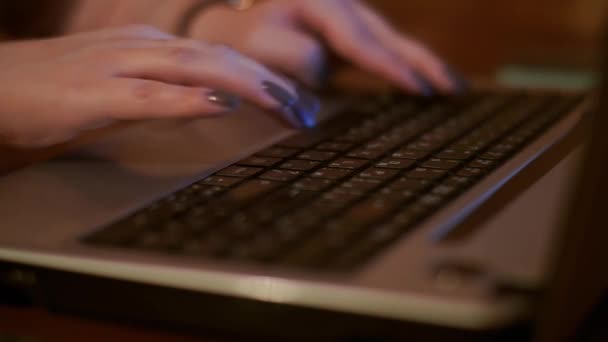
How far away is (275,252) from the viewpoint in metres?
0.28

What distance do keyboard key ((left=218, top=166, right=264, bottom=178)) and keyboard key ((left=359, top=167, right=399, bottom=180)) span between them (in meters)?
0.06

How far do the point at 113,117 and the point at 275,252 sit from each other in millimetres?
195

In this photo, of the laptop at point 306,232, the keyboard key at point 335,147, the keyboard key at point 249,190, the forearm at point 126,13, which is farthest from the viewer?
the forearm at point 126,13

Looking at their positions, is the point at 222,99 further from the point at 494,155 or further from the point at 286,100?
the point at 494,155

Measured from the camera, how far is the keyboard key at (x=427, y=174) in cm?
38

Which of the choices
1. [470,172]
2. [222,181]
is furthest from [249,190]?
[470,172]

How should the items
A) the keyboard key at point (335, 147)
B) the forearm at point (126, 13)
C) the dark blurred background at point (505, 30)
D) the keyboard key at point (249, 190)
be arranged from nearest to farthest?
1. the keyboard key at point (249, 190)
2. the keyboard key at point (335, 147)
3. the forearm at point (126, 13)
4. the dark blurred background at point (505, 30)

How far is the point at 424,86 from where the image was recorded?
2.19ft

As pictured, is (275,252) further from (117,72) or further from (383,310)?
(117,72)

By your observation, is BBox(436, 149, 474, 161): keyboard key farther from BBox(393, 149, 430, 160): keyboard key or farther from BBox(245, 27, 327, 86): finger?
BBox(245, 27, 327, 86): finger

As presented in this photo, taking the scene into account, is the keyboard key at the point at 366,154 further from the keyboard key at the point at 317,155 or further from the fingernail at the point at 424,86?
the fingernail at the point at 424,86

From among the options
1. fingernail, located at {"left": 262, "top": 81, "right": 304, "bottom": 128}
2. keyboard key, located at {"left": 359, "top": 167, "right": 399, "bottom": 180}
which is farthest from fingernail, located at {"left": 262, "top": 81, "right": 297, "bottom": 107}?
keyboard key, located at {"left": 359, "top": 167, "right": 399, "bottom": 180}

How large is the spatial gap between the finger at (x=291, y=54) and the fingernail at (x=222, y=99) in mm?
297

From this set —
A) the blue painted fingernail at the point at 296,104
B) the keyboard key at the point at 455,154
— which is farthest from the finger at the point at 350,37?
the keyboard key at the point at 455,154
